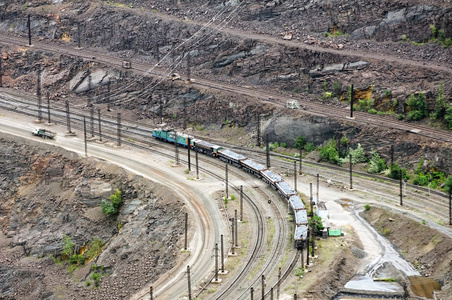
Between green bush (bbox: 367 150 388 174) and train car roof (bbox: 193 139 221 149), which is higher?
train car roof (bbox: 193 139 221 149)

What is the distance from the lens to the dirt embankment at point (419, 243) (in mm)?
66306

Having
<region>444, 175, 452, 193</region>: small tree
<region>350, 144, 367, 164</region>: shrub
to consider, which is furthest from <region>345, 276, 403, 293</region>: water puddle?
<region>350, 144, 367, 164</region>: shrub

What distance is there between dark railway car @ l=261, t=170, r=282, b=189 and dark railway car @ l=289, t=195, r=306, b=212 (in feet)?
17.5

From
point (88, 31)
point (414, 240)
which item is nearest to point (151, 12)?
point (88, 31)

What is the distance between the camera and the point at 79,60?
118938 millimetres

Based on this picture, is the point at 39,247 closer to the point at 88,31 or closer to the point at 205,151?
the point at 205,151

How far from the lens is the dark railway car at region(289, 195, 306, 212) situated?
249 feet

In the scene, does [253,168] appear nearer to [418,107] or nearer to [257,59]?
[418,107]

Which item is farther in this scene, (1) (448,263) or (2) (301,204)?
(2) (301,204)

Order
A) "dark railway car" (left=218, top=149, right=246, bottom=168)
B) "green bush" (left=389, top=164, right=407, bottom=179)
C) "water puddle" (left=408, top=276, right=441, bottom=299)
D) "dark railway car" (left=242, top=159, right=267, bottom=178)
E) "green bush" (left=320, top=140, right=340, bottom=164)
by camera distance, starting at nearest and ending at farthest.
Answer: "water puddle" (left=408, top=276, right=441, bottom=299), "green bush" (left=389, top=164, right=407, bottom=179), "dark railway car" (left=242, top=159, right=267, bottom=178), "dark railway car" (left=218, top=149, right=246, bottom=168), "green bush" (left=320, top=140, right=340, bottom=164)

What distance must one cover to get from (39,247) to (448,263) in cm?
4403

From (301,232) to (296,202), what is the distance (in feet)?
23.6

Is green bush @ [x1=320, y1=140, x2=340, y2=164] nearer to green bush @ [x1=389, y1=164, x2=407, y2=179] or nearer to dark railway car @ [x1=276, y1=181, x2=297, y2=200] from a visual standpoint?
green bush @ [x1=389, y1=164, x2=407, y2=179]

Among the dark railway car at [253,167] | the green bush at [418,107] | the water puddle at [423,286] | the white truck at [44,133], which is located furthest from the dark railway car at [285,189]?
the white truck at [44,133]
